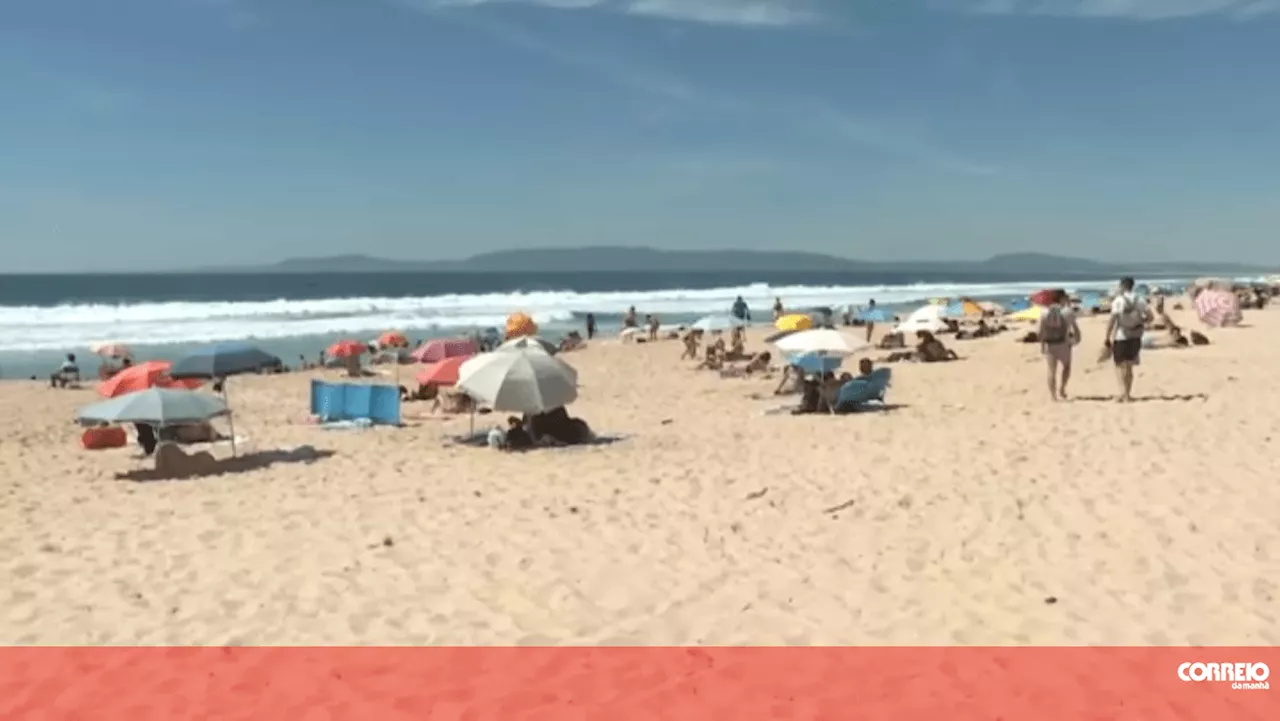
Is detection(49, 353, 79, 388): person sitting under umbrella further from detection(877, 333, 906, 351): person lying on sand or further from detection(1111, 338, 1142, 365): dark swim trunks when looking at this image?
detection(1111, 338, 1142, 365): dark swim trunks

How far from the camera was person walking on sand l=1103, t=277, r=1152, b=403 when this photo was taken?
1207 cm

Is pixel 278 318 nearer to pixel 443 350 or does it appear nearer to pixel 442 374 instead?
pixel 443 350

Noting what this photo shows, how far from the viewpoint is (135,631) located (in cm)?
536

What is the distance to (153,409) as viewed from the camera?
32.6ft

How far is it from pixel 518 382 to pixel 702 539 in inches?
181

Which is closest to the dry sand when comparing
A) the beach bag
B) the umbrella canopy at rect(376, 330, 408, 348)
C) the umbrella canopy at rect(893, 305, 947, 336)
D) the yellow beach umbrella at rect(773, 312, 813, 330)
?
the beach bag

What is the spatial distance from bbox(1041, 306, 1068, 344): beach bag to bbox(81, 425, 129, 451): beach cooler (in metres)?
11.8

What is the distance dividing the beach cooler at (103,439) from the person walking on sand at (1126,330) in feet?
40.5

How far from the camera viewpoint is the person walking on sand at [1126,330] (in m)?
12.1

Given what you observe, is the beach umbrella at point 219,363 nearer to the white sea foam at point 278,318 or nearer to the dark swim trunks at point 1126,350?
the dark swim trunks at point 1126,350
